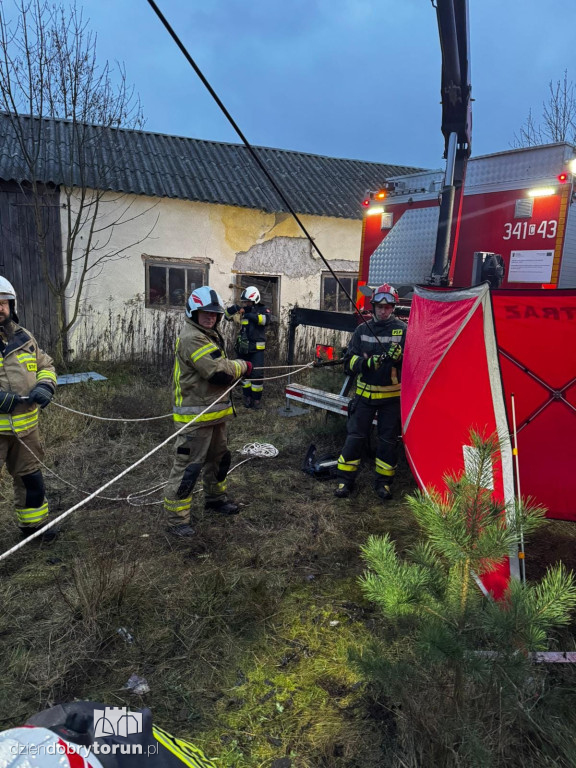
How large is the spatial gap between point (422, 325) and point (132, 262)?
7.58m

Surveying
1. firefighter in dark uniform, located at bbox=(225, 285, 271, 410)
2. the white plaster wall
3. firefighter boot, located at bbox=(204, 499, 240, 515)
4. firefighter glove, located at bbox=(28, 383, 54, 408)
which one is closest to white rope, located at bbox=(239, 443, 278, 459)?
firefighter boot, located at bbox=(204, 499, 240, 515)

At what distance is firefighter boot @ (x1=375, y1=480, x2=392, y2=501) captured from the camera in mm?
4820

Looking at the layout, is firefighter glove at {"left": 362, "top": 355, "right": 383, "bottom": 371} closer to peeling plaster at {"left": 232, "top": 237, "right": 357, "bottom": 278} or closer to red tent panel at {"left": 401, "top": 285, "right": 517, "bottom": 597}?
red tent panel at {"left": 401, "top": 285, "right": 517, "bottom": 597}

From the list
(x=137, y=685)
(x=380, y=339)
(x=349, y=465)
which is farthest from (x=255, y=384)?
(x=137, y=685)

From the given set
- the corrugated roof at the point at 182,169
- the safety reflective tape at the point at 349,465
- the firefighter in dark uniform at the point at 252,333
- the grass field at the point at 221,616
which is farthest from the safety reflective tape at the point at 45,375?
the corrugated roof at the point at 182,169

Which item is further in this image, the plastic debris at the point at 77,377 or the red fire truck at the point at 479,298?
the plastic debris at the point at 77,377

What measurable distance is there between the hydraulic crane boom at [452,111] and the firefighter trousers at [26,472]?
4757 millimetres

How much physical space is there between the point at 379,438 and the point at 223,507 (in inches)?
65.4

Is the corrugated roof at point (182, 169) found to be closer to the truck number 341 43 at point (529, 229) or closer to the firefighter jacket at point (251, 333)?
the firefighter jacket at point (251, 333)

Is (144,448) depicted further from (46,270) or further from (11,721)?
(46,270)

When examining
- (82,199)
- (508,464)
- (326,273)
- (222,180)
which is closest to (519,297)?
(508,464)

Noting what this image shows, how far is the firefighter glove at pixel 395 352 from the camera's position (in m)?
4.64

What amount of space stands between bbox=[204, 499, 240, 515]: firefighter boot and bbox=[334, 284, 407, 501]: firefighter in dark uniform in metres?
1.06

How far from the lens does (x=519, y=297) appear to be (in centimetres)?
350
